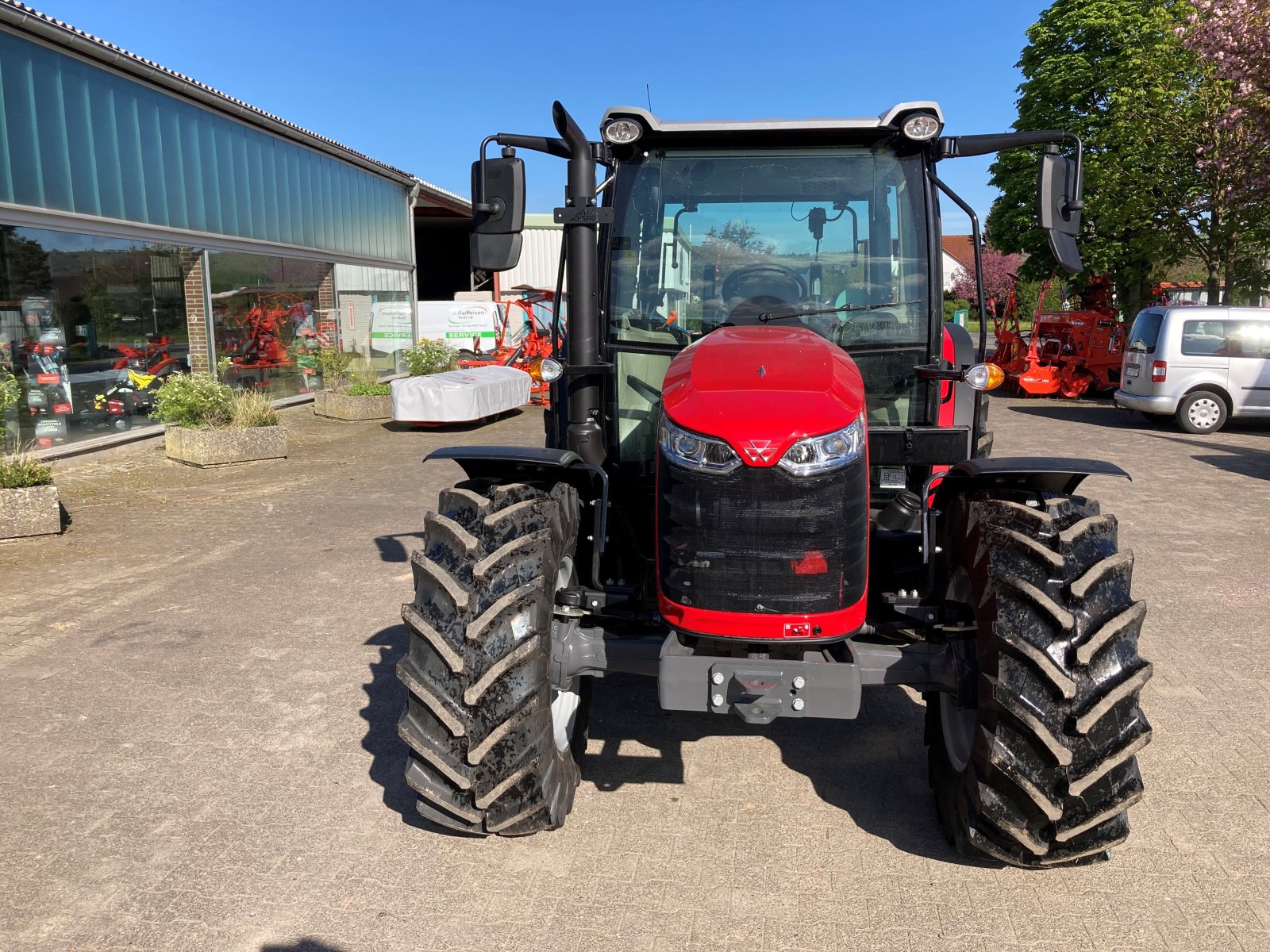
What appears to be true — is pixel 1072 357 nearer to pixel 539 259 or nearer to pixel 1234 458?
pixel 1234 458

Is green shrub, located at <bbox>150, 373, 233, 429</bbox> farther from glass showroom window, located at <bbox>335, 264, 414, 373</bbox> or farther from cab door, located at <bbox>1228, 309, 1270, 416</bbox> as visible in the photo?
cab door, located at <bbox>1228, 309, 1270, 416</bbox>

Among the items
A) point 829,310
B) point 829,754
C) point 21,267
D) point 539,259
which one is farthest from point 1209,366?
point 539,259

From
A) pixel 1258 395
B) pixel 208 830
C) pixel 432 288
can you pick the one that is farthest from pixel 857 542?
pixel 432 288

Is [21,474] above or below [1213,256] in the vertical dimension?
below

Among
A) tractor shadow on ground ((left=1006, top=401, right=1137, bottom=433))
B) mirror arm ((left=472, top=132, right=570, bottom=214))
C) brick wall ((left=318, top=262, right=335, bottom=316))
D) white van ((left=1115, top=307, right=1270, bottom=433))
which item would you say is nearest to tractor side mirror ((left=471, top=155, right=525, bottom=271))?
mirror arm ((left=472, top=132, right=570, bottom=214))

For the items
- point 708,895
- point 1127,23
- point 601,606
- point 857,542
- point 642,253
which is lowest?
point 708,895

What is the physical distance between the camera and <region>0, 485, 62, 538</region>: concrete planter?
26.7ft

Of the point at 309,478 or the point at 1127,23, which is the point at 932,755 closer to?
the point at 309,478

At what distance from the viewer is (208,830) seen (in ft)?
12.2

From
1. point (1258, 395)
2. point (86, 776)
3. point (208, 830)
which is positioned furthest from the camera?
point (1258, 395)

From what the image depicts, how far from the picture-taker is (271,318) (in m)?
17.0

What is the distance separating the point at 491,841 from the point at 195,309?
12780mm

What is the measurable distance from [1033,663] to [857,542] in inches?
24.9

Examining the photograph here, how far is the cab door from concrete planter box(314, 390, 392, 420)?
12572mm
